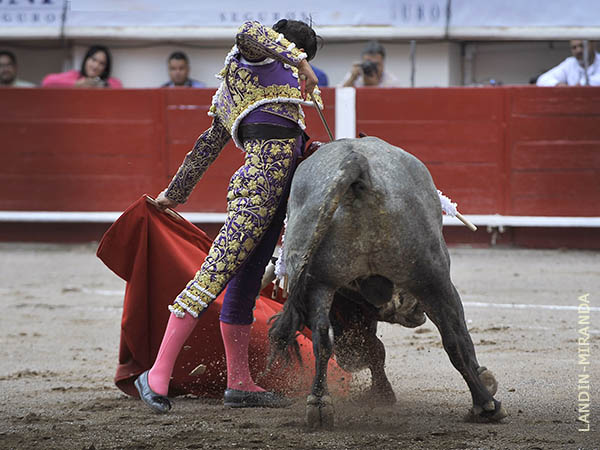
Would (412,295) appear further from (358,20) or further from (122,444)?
(358,20)

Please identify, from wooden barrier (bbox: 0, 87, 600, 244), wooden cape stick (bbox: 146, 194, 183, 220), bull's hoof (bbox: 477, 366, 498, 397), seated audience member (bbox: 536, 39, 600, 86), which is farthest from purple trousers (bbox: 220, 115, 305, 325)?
seated audience member (bbox: 536, 39, 600, 86)

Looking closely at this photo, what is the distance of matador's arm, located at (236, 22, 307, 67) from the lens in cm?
248

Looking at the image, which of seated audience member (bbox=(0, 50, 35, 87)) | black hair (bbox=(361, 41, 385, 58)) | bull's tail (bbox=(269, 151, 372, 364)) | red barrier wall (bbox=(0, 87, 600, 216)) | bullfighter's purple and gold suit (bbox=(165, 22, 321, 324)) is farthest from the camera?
seated audience member (bbox=(0, 50, 35, 87))

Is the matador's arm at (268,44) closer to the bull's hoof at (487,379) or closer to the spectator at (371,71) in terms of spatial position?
the bull's hoof at (487,379)

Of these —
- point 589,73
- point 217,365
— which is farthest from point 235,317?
point 589,73

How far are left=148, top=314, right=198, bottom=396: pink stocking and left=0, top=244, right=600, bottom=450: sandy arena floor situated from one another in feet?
0.30

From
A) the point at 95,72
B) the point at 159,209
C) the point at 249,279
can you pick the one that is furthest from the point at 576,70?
the point at 249,279

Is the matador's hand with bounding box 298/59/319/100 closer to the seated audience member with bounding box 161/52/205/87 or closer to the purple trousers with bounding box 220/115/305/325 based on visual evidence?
the purple trousers with bounding box 220/115/305/325

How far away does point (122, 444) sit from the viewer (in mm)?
2402

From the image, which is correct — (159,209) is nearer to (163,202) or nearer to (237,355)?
(163,202)

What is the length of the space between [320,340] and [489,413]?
1.66 feet

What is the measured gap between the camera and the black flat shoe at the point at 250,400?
2881 millimetres

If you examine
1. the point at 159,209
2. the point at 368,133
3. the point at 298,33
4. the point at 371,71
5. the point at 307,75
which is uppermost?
the point at 371,71

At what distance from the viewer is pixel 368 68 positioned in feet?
21.9
